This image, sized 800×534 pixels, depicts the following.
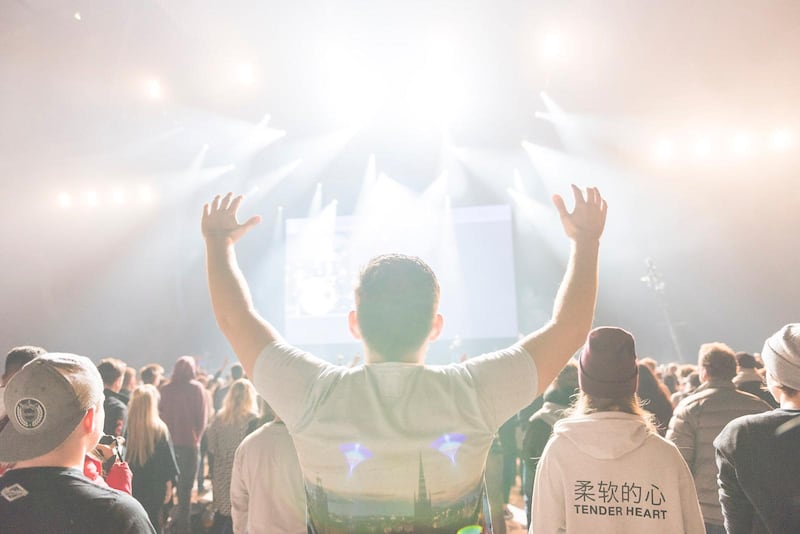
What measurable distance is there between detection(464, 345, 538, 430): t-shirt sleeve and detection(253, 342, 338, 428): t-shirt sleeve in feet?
1.07

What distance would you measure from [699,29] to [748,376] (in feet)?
26.2

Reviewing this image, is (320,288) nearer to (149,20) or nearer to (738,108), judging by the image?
(149,20)

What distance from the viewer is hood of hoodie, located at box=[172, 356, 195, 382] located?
518 centimetres

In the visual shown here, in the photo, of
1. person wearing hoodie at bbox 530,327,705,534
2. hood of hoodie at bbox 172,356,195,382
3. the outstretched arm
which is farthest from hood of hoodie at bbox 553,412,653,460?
hood of hoodie at bbox 172,356,195,382

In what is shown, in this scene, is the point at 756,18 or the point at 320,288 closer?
the point at 756,18

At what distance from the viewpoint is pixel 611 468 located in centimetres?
173

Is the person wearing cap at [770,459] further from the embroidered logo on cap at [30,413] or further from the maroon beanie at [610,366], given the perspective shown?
the embroidered logo on cap at [30,413]

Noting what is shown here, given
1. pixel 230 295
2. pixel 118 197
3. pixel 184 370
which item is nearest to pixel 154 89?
pixel 118 197

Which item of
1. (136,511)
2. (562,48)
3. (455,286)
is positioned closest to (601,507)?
(136,511)

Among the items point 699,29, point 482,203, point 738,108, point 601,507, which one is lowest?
point 601,507

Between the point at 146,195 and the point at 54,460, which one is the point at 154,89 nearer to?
the point at 146,195

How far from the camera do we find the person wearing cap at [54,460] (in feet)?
4.03

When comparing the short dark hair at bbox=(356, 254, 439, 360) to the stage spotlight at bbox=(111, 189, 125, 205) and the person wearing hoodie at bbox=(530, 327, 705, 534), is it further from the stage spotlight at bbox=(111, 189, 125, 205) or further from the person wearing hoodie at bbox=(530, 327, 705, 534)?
the stage spotlight at bbox=(111, 189, 125, 205)

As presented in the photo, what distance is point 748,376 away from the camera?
141 inches
